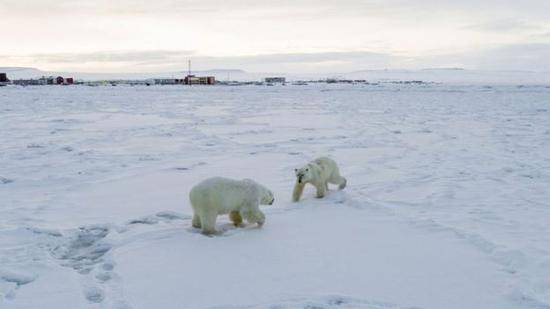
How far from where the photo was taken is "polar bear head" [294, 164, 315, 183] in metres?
6.91

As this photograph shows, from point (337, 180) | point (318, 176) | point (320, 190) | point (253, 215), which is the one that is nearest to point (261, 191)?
point (253, 215)

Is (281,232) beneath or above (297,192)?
beneath

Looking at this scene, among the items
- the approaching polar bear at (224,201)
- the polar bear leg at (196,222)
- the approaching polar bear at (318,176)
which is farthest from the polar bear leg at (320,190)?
the polar bear leg at (196,222)

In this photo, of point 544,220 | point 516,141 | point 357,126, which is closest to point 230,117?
point 357,126

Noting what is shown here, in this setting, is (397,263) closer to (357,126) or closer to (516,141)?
(516,141)

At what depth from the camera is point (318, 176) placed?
7254 mm

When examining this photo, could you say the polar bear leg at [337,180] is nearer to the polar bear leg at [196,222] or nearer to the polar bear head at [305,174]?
the polar bear head at [305,174]

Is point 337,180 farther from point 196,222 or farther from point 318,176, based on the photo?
point 196,222

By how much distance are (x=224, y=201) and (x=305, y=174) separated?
162cm

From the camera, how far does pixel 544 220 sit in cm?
625

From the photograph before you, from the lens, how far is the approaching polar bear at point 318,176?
6.97m

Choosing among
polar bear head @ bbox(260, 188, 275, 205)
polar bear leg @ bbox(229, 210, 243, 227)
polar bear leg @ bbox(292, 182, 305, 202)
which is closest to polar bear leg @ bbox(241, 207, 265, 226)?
polar bear leg @ bbox(229, 210, 243, 227)

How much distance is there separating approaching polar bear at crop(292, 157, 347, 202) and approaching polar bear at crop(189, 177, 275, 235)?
0.97m

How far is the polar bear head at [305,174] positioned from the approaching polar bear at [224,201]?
90cm
